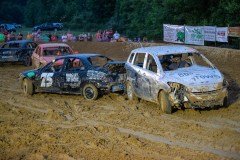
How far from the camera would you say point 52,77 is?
15078 mm

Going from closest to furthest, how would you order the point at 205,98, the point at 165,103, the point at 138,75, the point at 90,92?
the point at 205,98
the point at 165,103
the point at 138,75
the point at 90,92

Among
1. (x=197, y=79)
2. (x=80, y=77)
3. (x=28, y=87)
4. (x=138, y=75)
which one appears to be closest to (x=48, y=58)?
(x=28, y=87)

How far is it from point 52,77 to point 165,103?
474 cm

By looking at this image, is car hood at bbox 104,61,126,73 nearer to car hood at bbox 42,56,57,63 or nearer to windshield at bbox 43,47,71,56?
car hood at bbox 42,56,57,63

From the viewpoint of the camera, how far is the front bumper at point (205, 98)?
1141 centimetres

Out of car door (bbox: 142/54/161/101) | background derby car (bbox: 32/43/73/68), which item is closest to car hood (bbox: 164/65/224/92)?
car door (bbox: 142/54/161/101)

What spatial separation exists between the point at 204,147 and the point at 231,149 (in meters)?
0.51

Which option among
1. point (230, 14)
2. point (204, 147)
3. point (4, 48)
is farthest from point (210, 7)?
point (204, 147)

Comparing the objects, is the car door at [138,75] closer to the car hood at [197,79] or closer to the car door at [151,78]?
the car door at [151,78]

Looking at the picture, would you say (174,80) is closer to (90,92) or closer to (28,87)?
(90,92)

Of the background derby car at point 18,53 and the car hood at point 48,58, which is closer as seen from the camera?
the car hood at point 48,58

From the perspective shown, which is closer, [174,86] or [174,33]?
[174,86]

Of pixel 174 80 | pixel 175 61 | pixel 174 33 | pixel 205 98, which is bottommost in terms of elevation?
pixel 205 98

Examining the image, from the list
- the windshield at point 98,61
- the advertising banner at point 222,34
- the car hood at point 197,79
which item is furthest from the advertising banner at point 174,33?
the car hood at point 197,79
